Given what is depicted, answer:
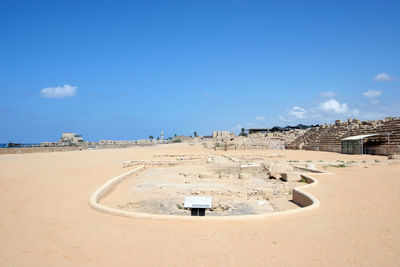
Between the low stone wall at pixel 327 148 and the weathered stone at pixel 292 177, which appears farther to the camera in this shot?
the low stone wall at pixel 327 148

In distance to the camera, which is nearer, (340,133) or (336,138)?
(336,138)

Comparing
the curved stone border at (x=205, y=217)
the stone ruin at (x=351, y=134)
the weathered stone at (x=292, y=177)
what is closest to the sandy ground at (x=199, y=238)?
the curved stone border at (x=205, y=217)

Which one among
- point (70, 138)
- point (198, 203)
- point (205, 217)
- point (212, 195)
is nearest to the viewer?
point (205, 217)

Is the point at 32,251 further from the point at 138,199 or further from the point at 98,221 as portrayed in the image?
the point at 138,199

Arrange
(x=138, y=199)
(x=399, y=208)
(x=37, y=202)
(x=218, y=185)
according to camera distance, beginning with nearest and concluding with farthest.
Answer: (x=399, y=208)
(x=37, y=202)
(x=138, y=199)
(x=218, y=185)

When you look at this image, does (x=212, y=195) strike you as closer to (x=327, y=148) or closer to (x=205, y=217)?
(x=205, y=217)

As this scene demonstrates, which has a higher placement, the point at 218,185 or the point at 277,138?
the point at 277,138

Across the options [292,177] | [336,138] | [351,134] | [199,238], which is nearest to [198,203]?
[199,238]

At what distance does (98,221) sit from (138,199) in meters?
3.39

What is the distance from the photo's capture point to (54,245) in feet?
13.2

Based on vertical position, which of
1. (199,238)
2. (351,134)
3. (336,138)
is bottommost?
(199,238)

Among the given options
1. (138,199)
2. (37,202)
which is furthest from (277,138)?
(37,202)

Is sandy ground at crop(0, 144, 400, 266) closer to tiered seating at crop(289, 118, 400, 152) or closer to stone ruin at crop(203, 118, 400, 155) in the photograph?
stone ruin at crop(203, 118, 400, 155)

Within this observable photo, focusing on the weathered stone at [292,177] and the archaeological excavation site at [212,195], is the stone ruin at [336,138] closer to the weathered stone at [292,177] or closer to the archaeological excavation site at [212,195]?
the archaeological excavation site at [212,195]
